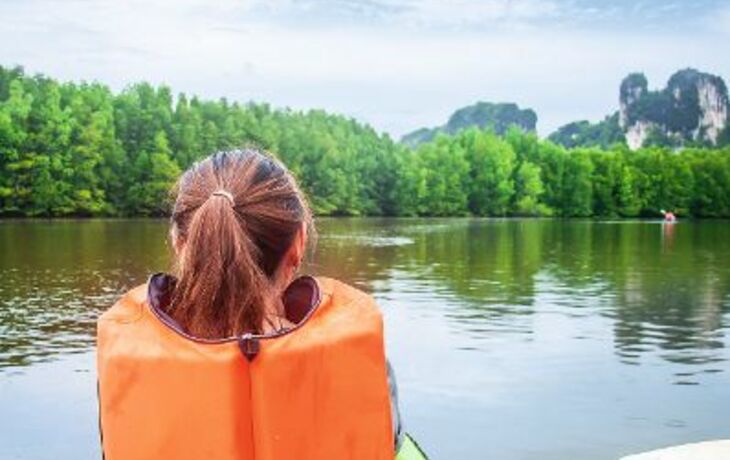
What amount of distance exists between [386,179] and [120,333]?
394ft

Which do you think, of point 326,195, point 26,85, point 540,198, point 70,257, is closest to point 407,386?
point 70,257

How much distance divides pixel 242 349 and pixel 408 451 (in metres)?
0.68

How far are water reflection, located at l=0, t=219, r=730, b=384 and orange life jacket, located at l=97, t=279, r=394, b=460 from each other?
12367 millimetres

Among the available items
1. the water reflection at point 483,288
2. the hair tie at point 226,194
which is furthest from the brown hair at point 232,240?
the water reflection at point 483,288

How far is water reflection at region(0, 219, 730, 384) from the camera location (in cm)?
1792

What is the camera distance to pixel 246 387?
262 centimetres

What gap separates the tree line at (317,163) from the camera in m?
85.7

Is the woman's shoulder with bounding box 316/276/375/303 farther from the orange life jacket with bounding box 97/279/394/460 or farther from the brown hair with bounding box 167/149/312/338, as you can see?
the brown hair with bounding box 167/149/312/338

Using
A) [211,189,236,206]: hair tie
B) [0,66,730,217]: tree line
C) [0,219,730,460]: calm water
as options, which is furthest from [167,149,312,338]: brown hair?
[0,66,730,217]: tree line

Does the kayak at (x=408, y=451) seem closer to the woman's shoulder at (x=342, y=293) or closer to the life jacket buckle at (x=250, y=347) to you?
the woman's shoulder at (x=342, y=293)

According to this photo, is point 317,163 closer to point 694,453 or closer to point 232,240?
point 694,453

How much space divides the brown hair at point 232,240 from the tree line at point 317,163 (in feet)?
267

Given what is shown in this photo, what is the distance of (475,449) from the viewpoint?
10.7 metres

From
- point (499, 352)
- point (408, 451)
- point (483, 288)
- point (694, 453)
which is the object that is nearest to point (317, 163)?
point (483, 288)
